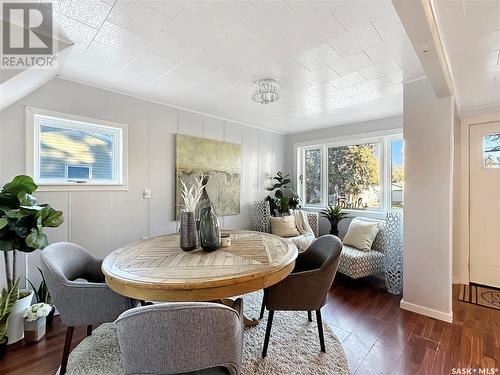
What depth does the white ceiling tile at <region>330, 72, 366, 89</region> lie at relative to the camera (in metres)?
2.30

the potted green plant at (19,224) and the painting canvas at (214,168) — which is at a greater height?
the painting canvas at (214,168)

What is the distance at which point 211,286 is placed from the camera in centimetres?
119

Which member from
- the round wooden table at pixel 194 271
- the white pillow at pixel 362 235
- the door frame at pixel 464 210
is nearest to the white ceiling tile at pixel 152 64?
the round wooden table at pixel 194 271

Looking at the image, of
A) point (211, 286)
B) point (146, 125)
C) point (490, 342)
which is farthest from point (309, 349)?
point (146, 125)

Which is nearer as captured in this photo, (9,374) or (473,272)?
(9,374)

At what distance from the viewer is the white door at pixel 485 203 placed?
2936mm

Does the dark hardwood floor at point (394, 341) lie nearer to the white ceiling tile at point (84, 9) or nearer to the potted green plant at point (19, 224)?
the potted green plant at point (19, 224)

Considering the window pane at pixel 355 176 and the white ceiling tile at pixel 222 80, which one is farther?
the window pane at pixel 355 176

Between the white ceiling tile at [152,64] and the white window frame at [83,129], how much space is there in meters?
0.86

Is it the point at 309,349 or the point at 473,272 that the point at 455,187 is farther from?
the point at 309,349

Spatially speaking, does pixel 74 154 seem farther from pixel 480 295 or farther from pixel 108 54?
pixel 480 295

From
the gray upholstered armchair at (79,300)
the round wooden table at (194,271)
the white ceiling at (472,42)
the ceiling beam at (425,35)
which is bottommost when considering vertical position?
the gray upholstered armchair at (79,300)

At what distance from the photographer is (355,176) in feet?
13.3

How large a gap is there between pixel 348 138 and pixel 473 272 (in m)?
2.48
